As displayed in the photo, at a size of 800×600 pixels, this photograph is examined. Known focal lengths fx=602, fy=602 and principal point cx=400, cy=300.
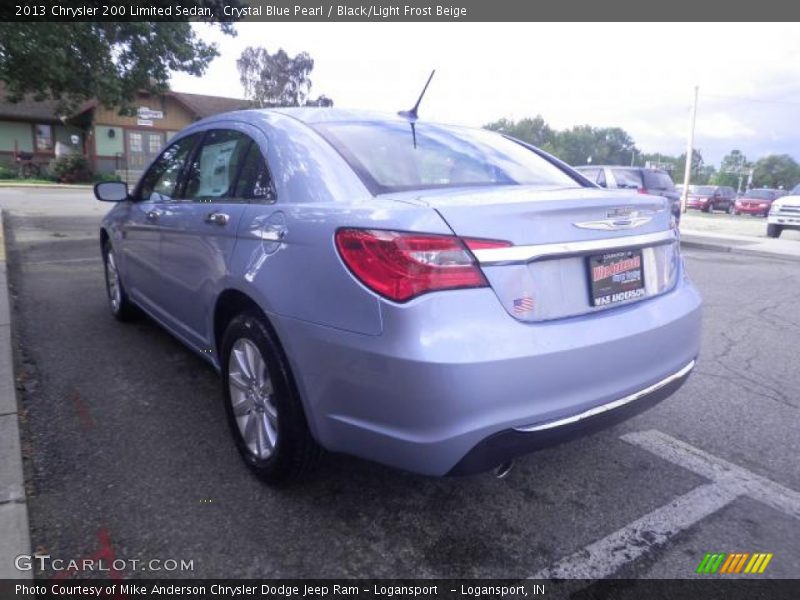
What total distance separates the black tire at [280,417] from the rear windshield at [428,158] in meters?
0.74

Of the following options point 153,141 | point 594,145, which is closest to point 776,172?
point 594,145

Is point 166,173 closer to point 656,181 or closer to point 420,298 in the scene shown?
point 420,298

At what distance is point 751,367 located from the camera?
14.4 feet

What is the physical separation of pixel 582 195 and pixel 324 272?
107cm

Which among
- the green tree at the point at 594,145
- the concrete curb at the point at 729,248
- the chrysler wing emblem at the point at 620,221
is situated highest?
the green tree at the point at 594,145

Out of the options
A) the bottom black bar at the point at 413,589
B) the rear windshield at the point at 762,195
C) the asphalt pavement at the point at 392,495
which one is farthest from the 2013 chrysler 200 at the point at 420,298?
the rear windshield at the point at 762,195

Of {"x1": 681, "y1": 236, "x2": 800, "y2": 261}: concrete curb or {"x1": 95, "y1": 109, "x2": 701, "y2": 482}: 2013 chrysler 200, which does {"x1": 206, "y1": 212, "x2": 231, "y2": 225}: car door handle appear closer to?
{"x1": 95, "y1": 109, "x2": 701, "y2": 482}: 2013 chrysler 200

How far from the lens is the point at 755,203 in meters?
35.3

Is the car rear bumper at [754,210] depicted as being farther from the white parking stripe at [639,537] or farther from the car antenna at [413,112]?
the white parking stripe at [639,537]

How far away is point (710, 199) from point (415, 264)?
39.7 meters

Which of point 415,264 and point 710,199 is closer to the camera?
point 415,264

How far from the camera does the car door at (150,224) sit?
373 cm

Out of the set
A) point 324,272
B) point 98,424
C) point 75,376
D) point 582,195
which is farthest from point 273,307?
point 75,376

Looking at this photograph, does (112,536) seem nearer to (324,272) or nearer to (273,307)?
(273,307)
